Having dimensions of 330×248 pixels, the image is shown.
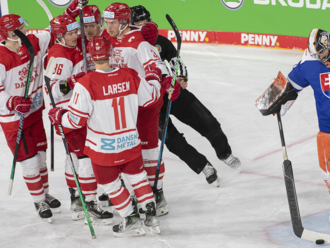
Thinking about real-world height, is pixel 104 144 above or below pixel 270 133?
above

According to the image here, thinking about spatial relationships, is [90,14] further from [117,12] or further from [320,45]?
[320,45]

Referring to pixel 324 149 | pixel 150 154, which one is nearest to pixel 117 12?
pixel 150 154

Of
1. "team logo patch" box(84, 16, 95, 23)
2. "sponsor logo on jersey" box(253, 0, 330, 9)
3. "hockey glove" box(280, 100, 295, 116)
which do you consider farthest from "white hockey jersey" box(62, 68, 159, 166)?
"sponsor logo on jersey" box(253, 0, 330, 9)

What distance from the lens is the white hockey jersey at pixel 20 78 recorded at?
2857mm

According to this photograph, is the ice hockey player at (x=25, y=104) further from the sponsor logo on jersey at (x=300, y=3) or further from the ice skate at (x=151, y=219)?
the sponsor logo on jersey at (x=300, y=3)

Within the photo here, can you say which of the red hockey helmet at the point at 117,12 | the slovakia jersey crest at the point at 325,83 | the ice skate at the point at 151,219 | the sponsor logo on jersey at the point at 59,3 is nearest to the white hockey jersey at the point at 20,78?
the red hockey helmet at the point at 117,12

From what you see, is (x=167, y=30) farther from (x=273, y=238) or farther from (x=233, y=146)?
(x=273, y=238)

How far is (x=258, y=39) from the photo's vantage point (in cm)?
725

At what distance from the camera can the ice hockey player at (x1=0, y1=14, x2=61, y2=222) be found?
2846 millimetres

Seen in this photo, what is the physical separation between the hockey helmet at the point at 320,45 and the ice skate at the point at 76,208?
188 cm

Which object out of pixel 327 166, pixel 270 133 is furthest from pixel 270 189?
pixel 270 133

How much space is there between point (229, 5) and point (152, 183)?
4993 mm

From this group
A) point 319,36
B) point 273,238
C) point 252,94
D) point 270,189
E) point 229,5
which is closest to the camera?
point 319,36

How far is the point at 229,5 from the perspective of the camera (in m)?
7.33
